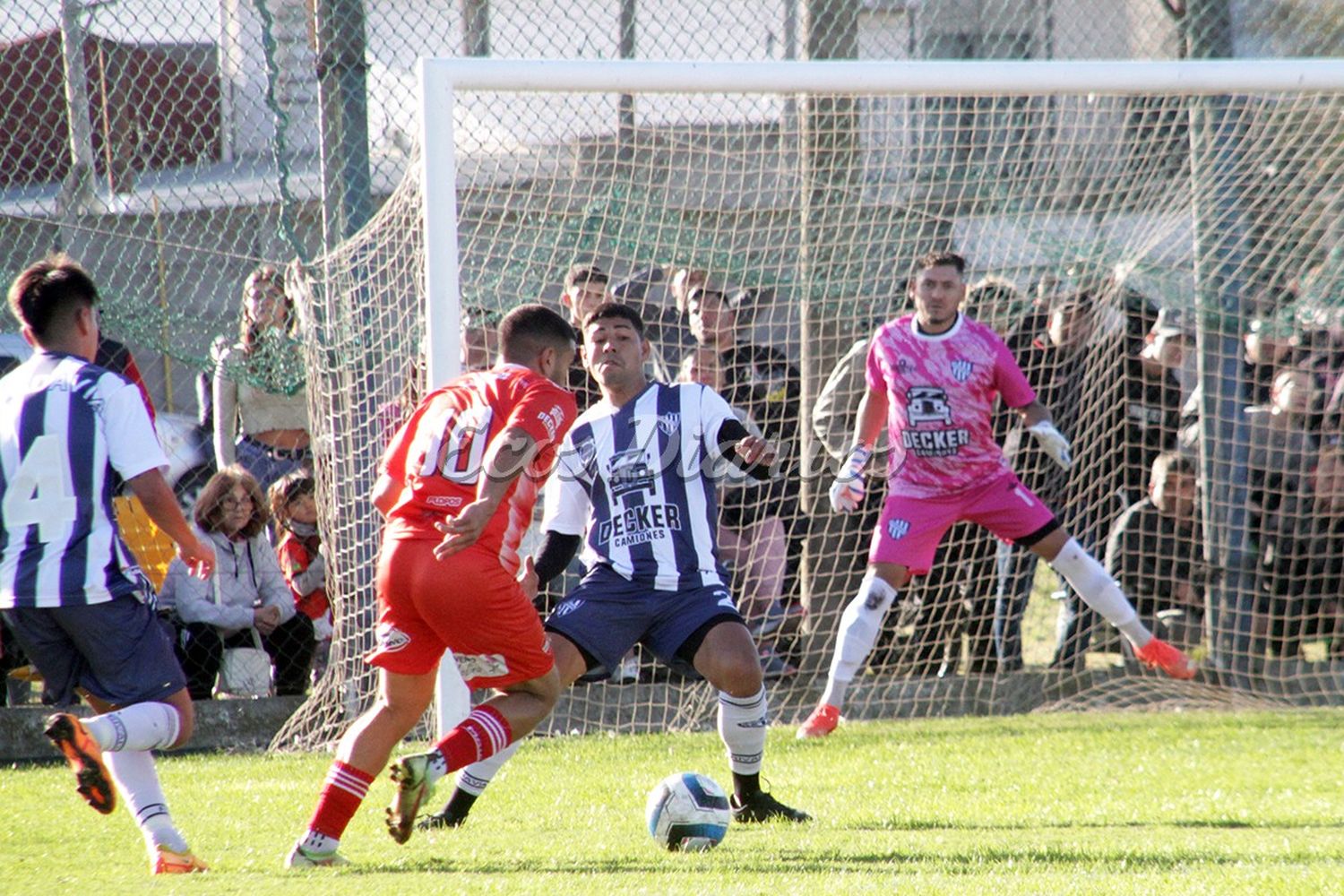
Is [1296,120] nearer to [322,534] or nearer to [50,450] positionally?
[322,534]

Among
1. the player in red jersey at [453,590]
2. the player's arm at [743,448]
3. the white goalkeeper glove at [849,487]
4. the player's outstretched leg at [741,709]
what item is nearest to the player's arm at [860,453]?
the white goalkeeper glove at [849,487]

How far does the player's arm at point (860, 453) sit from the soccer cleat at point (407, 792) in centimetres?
275

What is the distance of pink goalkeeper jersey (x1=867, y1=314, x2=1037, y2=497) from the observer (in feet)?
22.1

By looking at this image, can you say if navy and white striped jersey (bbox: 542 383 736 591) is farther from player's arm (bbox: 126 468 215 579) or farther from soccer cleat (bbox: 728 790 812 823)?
player's arm (bbox: 126 468 215 579)

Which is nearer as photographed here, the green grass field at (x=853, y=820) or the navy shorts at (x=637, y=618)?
the green grass field at (x=853, y=820)

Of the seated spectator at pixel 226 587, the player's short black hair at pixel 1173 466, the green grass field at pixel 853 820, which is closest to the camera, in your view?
the green grass field at pixel 853 820

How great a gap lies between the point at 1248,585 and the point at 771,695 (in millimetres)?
2687

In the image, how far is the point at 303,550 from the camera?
7.76 m

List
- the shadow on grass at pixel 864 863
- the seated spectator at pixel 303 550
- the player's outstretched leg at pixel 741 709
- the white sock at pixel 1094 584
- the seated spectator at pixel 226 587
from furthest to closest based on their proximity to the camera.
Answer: the seated spectator at pixel 303 550, the seated spectator at pixel 226 587, the white sock at pixel 1094 584, the player's outstretched leg at pixel 741 709, the shadow on grass at pixel 864 863

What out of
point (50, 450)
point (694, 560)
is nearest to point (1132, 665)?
point (694, 560)

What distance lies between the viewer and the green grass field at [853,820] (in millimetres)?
3941

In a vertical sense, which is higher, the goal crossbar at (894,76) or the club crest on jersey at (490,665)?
the goal crossbar at (894,76)

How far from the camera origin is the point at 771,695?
789 cm

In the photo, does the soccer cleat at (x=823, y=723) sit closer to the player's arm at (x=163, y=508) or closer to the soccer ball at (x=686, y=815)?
the soccer ball at (x=686, y=815)
